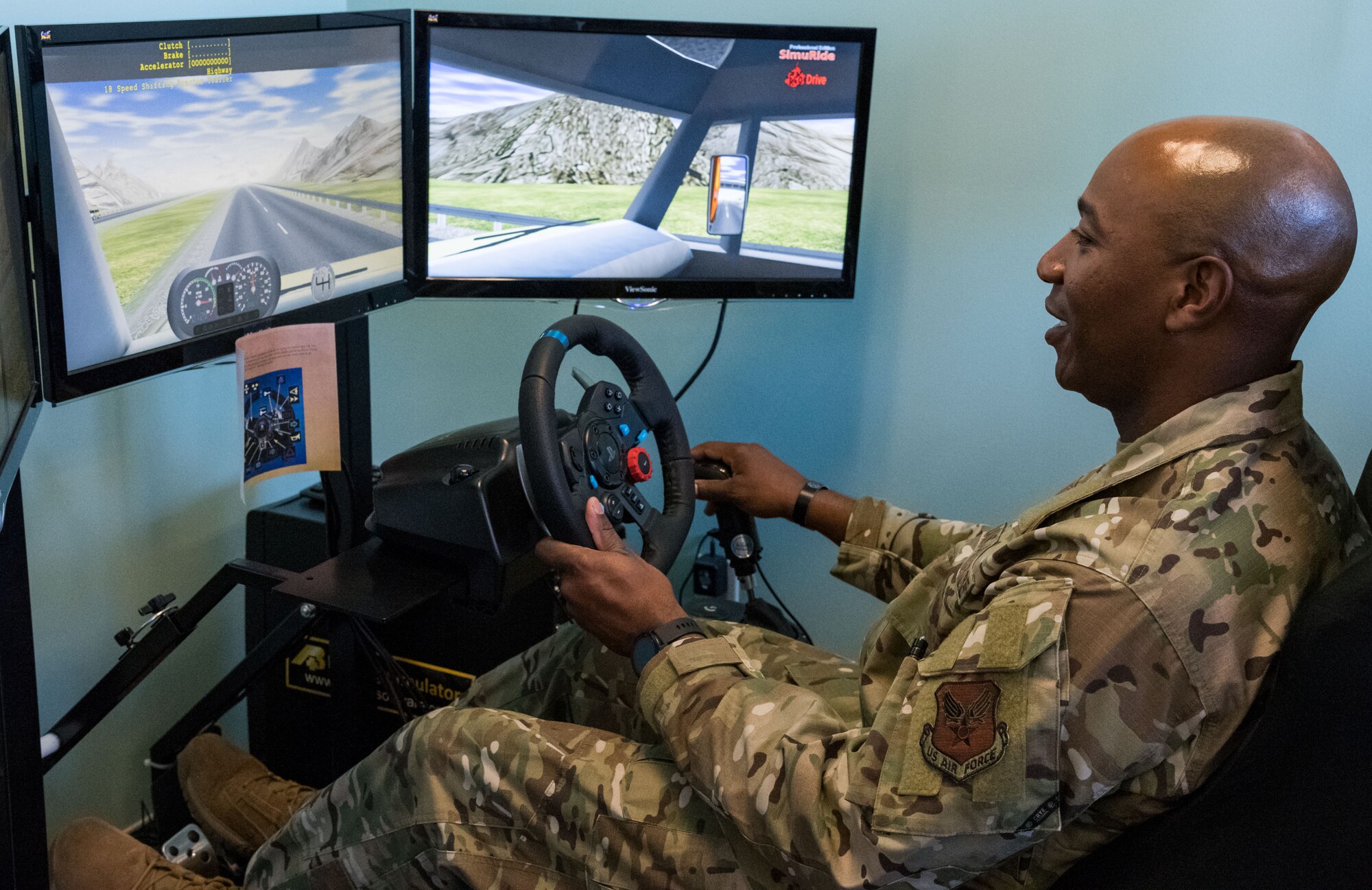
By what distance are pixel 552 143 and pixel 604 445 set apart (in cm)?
64

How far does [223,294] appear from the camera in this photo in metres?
1.57

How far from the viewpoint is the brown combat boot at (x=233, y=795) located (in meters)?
1.92

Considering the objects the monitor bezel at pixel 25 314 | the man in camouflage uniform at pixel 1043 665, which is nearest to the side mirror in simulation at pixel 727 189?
the man in camouflage uniform at pixel 1043 665

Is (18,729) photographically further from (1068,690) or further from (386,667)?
(1068,690)

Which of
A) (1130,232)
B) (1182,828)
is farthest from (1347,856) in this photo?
(1130,232)

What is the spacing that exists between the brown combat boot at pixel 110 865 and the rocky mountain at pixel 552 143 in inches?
44.0

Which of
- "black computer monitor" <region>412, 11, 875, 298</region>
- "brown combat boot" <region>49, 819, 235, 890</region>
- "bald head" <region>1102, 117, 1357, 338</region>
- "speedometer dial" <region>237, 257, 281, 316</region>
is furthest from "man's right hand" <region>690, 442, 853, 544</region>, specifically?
"brown combat boot" <region>49, 819, 235, 890</region>

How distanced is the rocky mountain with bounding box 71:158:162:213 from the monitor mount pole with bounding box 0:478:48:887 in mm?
342

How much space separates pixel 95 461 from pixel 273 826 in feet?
2.19

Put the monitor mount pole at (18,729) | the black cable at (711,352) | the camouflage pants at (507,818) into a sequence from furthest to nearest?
the black cable at (711,352) < the monitor mount pole at (18,729) < the camouflage pants at (507,818)

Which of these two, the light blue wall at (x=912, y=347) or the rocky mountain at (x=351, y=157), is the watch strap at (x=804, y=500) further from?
the rocky mountain at (x=351, y=157)

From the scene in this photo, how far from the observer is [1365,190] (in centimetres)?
179

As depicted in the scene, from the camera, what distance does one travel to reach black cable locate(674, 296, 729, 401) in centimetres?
233

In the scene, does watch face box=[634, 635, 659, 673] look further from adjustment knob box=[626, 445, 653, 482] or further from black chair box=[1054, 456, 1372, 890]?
black chair box=[1054, 456, 1372, 890]
